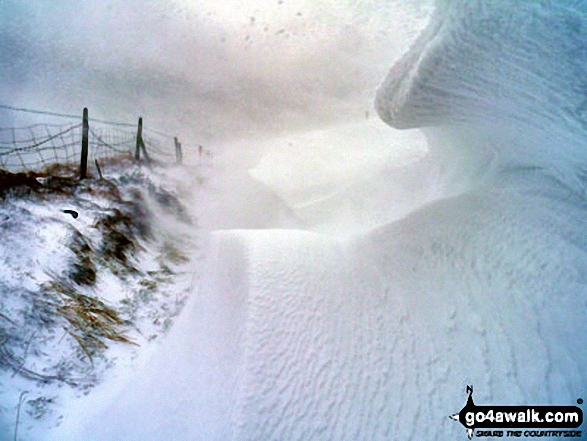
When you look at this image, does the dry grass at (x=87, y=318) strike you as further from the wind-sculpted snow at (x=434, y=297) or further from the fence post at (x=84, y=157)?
the fence post at (x=84, y=157)

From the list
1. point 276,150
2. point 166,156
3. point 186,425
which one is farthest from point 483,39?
point 276,150

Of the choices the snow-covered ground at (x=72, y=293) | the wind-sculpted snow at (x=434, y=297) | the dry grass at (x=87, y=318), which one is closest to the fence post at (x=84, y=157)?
the snow-covered ground at (x=72, y=293)

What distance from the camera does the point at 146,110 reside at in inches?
598

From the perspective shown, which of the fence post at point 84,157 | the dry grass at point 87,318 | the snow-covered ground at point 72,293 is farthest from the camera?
the fence post at point 84,157

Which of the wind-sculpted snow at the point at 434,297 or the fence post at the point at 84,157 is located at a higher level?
the fence post at the point at 84,157

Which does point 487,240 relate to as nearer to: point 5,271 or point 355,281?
point 355,281

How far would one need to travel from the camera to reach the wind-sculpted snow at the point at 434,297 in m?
1.77

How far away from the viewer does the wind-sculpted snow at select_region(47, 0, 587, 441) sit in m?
1.77

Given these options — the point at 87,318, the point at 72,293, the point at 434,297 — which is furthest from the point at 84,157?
the point at 434,297

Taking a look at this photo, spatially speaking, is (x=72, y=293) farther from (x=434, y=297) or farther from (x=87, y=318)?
(x=434, y=297)

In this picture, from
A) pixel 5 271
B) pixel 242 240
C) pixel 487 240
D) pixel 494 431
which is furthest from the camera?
pixel 242 240

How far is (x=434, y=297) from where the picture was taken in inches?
91.4

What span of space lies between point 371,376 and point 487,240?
1.29 meters

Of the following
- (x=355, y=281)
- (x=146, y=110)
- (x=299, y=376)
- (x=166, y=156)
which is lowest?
(x=299, y=376)
